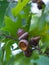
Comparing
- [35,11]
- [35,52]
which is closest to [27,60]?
[35,52]

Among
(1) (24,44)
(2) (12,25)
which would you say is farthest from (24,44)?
(2) (12,25)

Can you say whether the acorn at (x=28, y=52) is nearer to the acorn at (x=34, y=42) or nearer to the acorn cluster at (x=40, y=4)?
the acorn at (x=34, y=42)

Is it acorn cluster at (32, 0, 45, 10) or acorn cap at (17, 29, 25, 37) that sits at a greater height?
acorn cluster at (32, 0, 45, 10)

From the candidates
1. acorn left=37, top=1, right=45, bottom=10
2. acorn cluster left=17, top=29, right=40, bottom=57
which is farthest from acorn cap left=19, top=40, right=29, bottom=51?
acorn left=37, top=1, right=45, bottom=10

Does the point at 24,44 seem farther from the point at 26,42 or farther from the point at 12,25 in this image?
the point at 12,25

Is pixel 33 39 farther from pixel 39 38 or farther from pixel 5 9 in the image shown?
pixel 5 9

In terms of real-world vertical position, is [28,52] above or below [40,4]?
below

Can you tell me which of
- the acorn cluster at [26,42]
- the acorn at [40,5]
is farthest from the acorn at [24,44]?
the acorn at [40,5]

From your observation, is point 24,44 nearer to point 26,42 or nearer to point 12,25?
point 26,42

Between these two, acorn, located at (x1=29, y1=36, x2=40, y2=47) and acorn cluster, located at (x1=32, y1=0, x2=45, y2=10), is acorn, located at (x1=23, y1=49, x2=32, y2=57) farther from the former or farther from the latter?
acorn cluster, located at (x1=32, y1=0, x2=45, y2=10)
